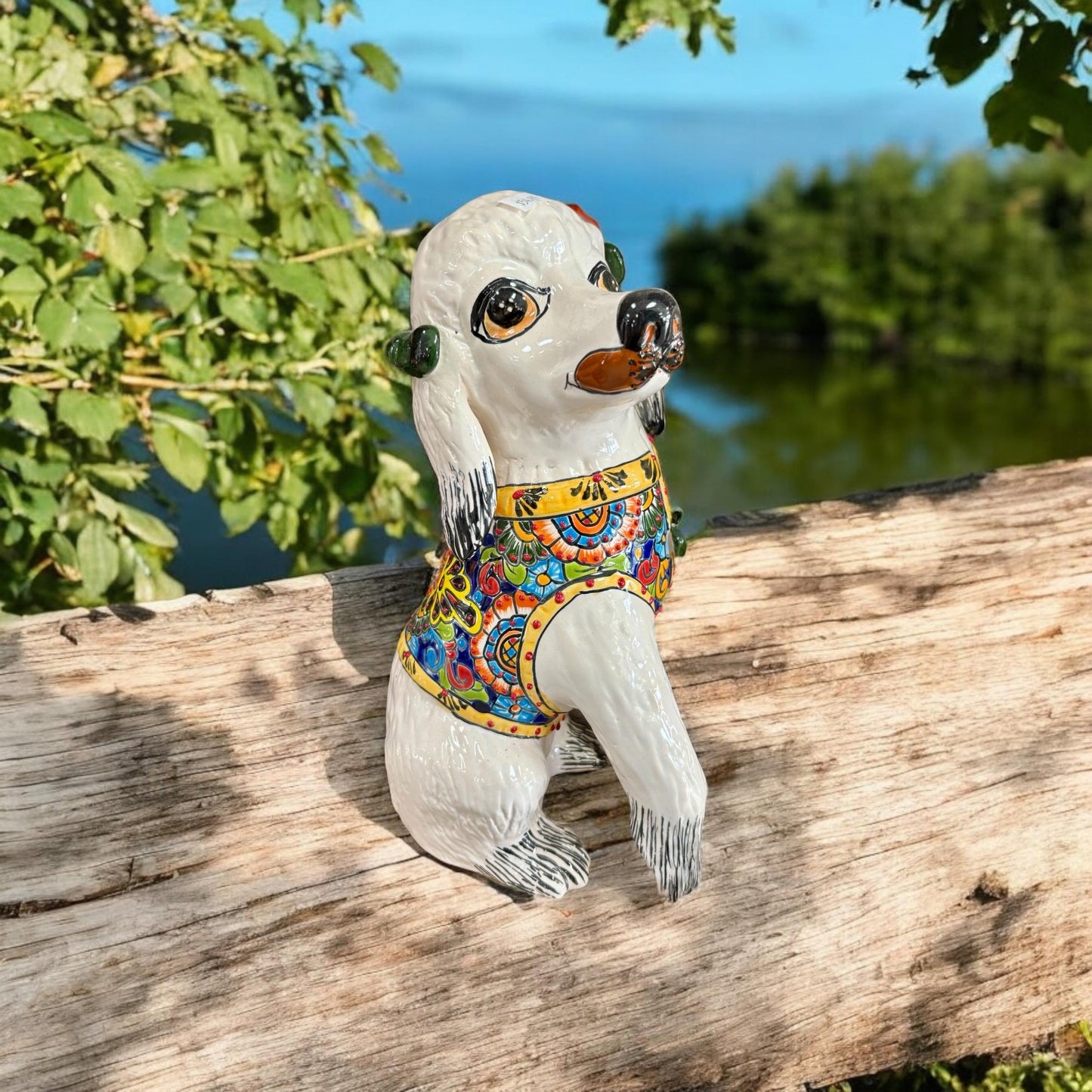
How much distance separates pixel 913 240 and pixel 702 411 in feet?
7.67

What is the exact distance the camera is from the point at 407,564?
170cm

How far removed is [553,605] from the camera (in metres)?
1.12

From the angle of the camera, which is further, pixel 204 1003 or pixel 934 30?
pixel 934 30

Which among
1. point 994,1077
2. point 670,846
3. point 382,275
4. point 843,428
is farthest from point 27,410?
point 843,428

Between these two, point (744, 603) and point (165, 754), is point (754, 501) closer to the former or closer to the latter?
point (744, 603)

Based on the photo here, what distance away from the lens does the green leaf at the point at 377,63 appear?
2.00 meters

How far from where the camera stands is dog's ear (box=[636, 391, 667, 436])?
126 centimetres

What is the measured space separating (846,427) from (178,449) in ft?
16.9

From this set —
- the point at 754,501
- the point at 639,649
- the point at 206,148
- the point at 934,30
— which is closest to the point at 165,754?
the point at 639,649

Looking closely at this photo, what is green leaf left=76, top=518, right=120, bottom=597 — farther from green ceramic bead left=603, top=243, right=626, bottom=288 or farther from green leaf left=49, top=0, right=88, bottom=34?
green ceramic bead left=603, top=243, right=626, bottom=288

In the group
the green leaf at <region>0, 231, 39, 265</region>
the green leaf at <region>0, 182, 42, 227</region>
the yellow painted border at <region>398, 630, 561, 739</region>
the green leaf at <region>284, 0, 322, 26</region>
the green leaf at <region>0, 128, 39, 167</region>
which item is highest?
the green leaf at <region>284, 0, 322, 26</region>

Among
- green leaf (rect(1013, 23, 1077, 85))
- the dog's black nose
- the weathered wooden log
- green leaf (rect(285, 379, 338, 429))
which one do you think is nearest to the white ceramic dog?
the dog's black nose

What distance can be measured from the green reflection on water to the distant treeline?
0.97ft

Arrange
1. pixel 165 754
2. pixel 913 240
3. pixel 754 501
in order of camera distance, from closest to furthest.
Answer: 1. pixel 165 754
2. pixel 754 501
3. pixel 913 240
